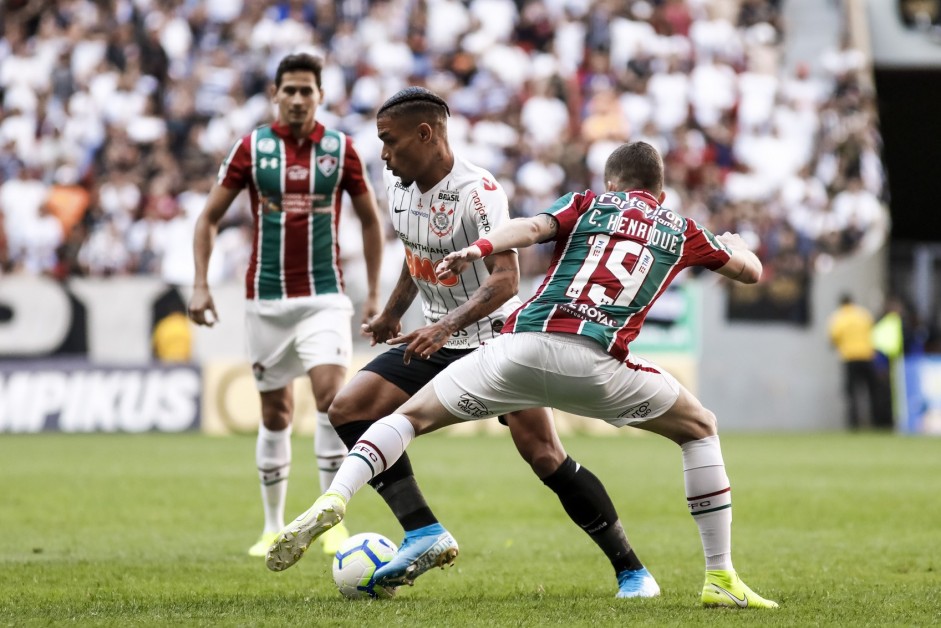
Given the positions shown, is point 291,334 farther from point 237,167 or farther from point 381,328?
point 381,328

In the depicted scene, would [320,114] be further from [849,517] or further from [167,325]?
[849,517]

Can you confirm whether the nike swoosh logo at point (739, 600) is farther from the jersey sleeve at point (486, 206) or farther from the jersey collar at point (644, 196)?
the jersey sleeve at point (486, 206)

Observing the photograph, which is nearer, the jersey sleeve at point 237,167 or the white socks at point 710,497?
the white socks at point 710,497

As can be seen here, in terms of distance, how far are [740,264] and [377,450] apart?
70.3 inches

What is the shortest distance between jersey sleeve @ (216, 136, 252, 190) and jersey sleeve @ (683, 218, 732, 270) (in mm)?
3216

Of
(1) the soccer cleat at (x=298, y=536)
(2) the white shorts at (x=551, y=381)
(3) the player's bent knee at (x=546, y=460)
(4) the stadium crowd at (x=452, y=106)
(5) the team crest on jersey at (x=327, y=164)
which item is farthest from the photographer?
(4) the stadium crowd at (x=452, y=106)

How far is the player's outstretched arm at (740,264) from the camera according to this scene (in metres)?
6.35

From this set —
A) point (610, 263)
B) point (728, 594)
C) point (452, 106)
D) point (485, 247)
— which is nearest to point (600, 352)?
point (610, 263)

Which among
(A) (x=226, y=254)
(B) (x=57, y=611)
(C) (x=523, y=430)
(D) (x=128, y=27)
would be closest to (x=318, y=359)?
(C) (x=523, y=430)

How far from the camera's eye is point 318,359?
8.46m

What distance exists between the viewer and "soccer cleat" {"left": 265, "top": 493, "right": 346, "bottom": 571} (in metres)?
5.73

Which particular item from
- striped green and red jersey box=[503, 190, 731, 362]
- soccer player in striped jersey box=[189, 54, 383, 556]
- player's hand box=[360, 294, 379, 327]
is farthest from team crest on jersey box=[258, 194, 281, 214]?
striped green and red jersey box=[503, 190, 731, 362]

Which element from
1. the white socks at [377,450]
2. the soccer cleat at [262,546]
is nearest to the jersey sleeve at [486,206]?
the white socks at [377,450]

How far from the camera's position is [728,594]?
246 inches
